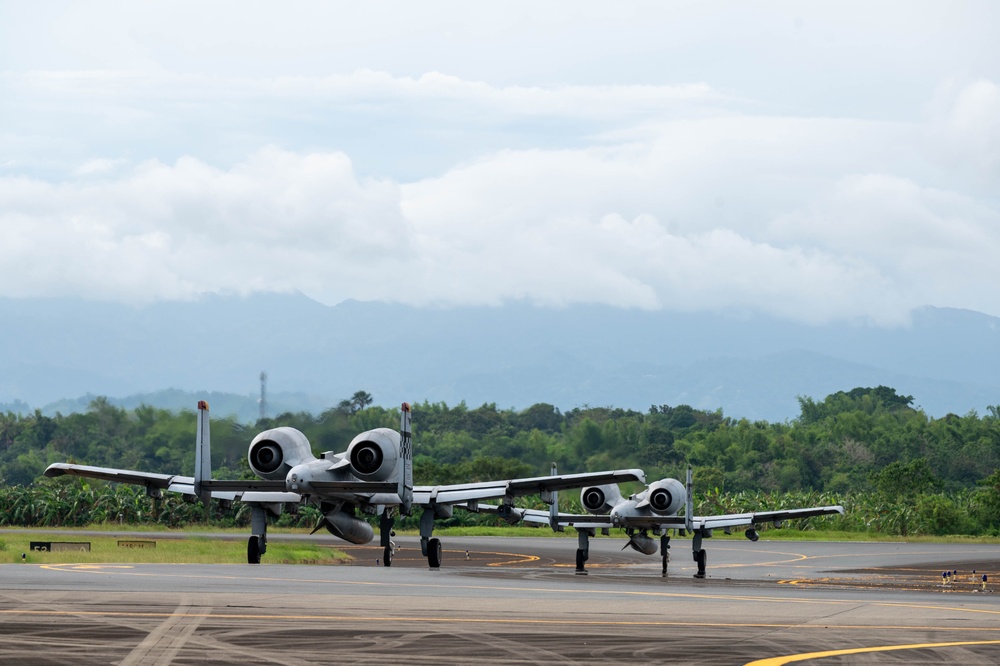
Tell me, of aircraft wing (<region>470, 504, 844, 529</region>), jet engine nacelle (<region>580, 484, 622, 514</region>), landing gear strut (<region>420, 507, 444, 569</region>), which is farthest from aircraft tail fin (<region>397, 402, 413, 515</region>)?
jet engine nacelle (<region>580, 484, 622, 514</region>)

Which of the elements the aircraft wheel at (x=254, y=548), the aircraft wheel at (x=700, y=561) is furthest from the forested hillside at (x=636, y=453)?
the aircraft wheel at (x=700, y=561)

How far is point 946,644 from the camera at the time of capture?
19.6 meters

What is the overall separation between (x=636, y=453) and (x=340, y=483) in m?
38.1

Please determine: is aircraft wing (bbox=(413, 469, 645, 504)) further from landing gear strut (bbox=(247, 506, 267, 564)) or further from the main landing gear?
landing gear strut (bbox=(247, 506, 267, 564))

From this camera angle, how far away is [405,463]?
35.2m

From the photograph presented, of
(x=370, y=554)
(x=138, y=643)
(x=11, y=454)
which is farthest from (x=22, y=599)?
(x=11, y=454)

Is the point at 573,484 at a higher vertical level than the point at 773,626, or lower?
higher

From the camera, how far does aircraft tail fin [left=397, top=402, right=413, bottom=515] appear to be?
3478cm

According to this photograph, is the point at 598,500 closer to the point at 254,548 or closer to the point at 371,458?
the point at 371,458

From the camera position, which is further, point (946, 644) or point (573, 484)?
point (573, 484)

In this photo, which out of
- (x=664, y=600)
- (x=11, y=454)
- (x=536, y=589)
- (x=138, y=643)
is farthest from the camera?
(x=11, y=454)

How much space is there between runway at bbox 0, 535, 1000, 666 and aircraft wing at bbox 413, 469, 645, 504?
2.46 m

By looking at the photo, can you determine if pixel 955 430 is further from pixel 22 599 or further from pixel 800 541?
pixel 22 599

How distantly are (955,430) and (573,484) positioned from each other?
114 meters
